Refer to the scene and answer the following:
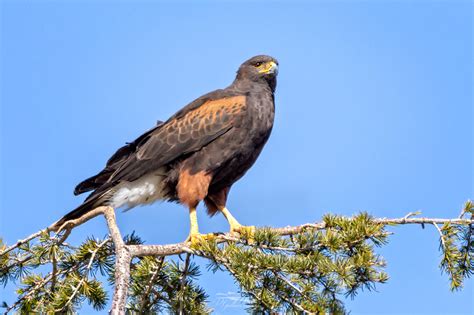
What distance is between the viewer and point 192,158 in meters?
7.45

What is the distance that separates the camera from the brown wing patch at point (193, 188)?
23.8 ft

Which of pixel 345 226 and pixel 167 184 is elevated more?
pixel 167 184

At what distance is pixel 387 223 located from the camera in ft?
16.3

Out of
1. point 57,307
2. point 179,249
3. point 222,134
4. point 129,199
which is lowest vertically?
point 57,307

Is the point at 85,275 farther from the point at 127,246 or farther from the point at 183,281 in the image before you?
the point at 183,281

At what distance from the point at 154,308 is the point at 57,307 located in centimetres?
84

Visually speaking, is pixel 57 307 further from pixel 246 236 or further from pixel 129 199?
pixel 129 199

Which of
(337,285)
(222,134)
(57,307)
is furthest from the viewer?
(222,134)

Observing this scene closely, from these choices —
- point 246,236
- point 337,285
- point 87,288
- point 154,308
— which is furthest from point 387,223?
point 87,288

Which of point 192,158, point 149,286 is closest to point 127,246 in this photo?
point 149,286

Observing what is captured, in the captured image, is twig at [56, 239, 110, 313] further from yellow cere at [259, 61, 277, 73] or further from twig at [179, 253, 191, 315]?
yellow cere at [259, 61, 277, 73]

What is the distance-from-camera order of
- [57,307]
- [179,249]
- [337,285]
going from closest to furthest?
[337,285] → [57,307] → [179,249]

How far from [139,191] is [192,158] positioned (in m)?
0.75

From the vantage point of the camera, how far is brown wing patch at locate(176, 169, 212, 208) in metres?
Result: 7.26
